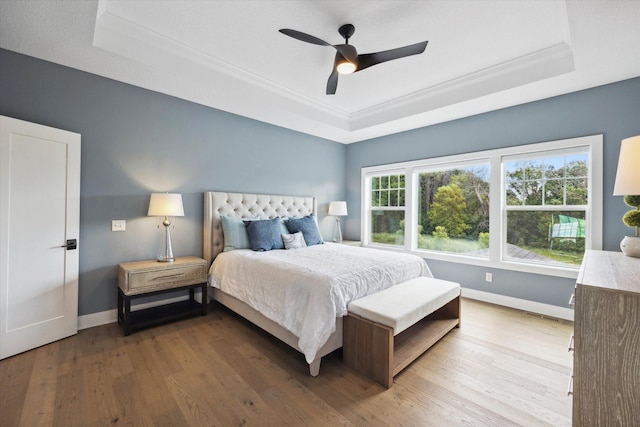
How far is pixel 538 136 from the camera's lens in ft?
10.8

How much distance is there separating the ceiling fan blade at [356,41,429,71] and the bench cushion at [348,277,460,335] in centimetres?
203

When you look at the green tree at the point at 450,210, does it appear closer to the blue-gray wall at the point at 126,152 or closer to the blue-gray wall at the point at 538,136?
the blue-gray wall at the point at 538,136

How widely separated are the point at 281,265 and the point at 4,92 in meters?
2.87

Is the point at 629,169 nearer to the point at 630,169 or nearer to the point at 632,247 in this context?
the point at 630,169

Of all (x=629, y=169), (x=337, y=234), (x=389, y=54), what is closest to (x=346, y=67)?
(x=389, y=54)

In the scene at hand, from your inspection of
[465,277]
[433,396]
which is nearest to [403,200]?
[465,277]

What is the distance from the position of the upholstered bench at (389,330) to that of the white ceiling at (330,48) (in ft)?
7.75

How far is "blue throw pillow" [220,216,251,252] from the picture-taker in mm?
3449

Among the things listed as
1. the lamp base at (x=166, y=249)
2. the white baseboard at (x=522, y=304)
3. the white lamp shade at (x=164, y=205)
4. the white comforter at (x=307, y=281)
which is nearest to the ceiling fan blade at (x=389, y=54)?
the white comforter at (x=307, y=281)

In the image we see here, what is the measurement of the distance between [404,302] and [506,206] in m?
2.44

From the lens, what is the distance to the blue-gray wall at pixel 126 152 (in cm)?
256

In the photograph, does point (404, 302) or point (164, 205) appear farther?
point (164, 205)

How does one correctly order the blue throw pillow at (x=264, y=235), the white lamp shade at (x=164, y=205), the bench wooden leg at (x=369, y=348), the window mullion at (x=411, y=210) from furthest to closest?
the window mullion at (x=411, y=210)
the blue throw pillow at (x=264, y=235)
the white lamp shade at (x=164, y=205)
the bench wooden leg at (x=369, y=348)

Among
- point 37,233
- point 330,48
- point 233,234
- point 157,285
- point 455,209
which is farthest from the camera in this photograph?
point 455,209
